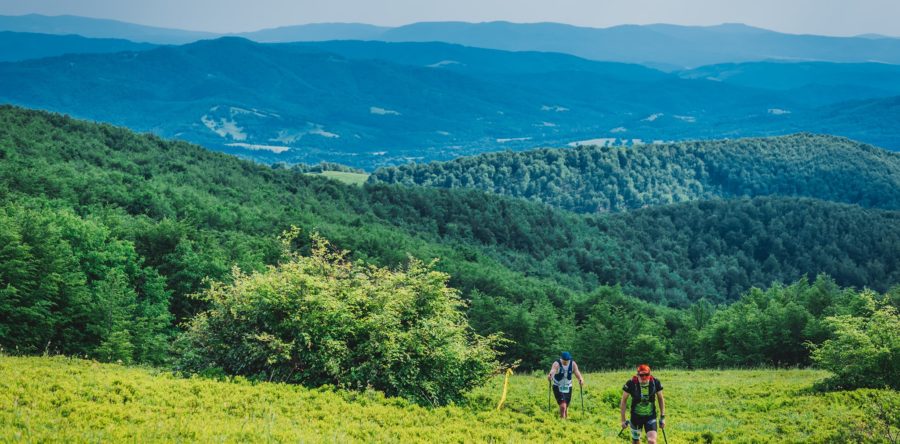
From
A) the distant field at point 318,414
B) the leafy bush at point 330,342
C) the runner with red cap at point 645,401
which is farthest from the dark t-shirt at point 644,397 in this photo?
the leafy bush at point 330,342

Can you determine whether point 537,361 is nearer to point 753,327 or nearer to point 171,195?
point 753,327

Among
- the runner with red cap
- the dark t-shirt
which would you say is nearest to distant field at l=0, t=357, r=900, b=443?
the runner with red cap

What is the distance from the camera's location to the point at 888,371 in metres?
22.2

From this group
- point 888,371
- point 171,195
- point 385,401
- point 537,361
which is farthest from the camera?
point 171,195

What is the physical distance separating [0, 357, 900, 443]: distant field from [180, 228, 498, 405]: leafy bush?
1.07m

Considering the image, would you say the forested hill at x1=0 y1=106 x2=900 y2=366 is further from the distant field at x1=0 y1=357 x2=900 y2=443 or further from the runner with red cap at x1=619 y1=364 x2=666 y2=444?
the runner with red cap at x1=619 y1=364 x2=666 y2=444

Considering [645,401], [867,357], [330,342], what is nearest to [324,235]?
[330,342]

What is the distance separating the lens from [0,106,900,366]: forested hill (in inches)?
1270

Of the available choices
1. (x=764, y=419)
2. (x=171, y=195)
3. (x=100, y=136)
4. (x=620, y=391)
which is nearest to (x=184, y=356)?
(x=620, y=391)

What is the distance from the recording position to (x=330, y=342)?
19.1 m

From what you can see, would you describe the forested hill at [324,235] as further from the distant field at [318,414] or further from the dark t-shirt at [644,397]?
the dark t-shirt at [644,397]

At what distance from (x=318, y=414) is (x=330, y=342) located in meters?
2.96

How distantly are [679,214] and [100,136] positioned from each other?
12671 centimetres

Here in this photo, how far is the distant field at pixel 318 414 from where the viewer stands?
13.8m
